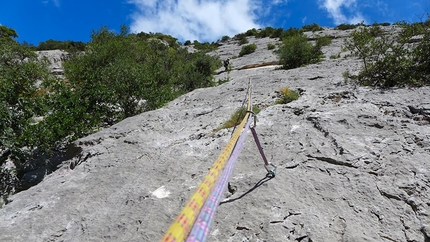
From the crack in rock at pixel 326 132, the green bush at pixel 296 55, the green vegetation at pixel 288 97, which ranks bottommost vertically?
the crack in rock at pixel 326 132

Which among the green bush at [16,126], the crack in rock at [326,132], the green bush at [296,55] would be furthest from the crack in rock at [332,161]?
the green bush at [296,55]

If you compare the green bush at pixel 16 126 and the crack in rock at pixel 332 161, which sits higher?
the green bush at pixel 16 126

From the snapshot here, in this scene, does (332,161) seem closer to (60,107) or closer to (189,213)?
(189,213)

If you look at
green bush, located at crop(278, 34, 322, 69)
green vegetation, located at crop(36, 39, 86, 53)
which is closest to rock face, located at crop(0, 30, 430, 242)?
green bush, located at crop(278, 34, 322, 69)

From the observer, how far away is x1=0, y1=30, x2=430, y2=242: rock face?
2818 mm

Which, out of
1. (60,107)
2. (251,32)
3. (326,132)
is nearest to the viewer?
(326,132)

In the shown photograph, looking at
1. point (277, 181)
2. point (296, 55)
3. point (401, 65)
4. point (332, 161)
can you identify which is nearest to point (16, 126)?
point (277, 181)

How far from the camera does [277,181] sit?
3490 millimetres

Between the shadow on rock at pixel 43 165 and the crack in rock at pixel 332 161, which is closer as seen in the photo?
the crack in rock at pixel 332 161

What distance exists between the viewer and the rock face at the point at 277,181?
2.82 m

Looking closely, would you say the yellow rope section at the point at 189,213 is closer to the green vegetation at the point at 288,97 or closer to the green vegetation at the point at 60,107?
the green vegetation at the point at 288,97

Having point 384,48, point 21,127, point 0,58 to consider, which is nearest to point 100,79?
point 21,127

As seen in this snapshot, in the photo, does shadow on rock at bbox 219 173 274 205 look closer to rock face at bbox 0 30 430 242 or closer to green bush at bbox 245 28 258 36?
rock face at bbox 0 30 430 242

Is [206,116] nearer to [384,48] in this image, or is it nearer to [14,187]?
[14,187]
